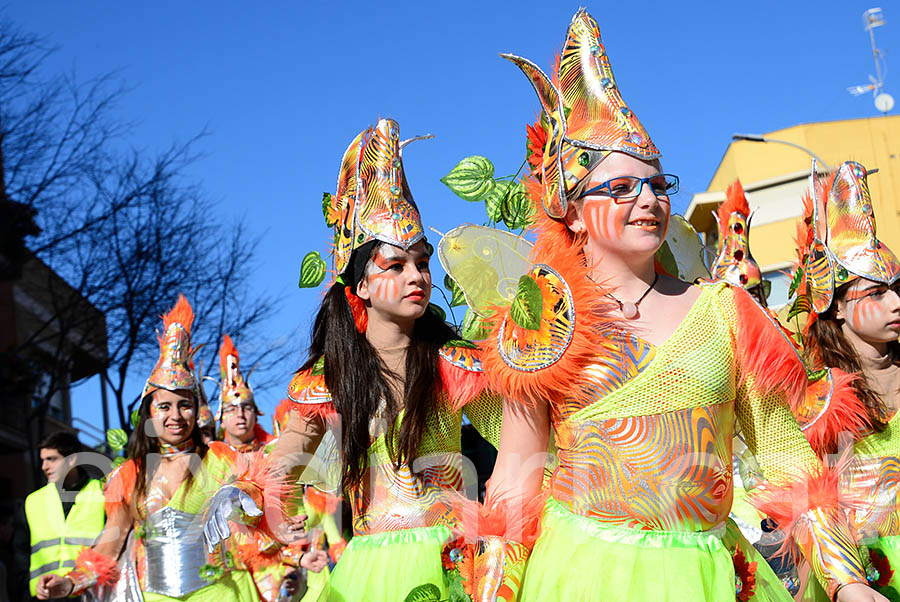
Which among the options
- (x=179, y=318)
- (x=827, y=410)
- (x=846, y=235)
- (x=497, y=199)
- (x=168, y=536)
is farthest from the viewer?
(x=179, y=318)

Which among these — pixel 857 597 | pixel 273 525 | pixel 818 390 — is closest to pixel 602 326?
pixel 857 597

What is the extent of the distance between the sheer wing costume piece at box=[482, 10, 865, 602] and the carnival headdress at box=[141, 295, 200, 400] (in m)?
4.12

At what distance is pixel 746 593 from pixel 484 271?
2.06 metres

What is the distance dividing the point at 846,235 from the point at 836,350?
503 mm

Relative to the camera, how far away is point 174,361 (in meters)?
A: 6.98

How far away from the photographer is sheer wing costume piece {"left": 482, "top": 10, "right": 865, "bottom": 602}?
294 centimetres

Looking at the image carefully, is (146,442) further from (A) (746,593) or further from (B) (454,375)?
(A) (746,593)

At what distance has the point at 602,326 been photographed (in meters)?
3.10

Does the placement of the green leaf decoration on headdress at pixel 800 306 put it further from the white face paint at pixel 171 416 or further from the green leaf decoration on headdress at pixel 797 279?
the white face paint at pixel 171 416

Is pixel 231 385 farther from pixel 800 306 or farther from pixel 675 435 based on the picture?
pixel 675 435

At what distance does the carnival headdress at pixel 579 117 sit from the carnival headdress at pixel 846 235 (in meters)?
1.91

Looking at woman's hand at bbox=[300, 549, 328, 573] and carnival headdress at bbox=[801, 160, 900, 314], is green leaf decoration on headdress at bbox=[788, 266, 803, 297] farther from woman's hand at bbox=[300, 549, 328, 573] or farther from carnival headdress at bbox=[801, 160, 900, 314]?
woman's hand at bbox=[300, 549, 328, 573]

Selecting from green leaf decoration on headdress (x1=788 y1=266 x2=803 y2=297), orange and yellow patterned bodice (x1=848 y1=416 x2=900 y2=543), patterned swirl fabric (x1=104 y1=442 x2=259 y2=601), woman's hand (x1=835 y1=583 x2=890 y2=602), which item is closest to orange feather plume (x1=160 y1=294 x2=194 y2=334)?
patterned swirl fabric (x1=104 y1=442 x2=259 y2=601)

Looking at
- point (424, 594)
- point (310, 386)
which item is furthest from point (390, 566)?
point (310, 386)
